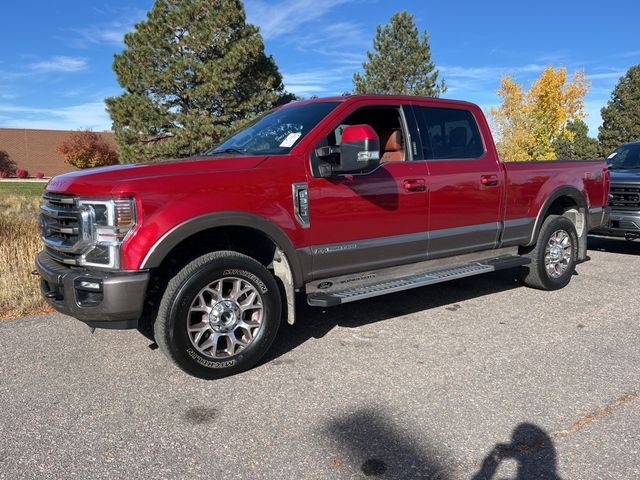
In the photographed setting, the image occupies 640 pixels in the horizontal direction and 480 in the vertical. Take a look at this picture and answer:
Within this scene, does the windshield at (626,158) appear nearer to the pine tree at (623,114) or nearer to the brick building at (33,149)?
the pine tree at (623,114)

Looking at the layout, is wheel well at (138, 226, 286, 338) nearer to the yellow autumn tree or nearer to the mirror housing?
the mirror housing

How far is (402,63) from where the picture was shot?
30703mm

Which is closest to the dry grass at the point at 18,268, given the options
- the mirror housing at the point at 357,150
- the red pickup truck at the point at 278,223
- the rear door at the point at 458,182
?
the red pickup truck at the point at 278,223

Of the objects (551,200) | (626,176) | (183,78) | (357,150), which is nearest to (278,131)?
(357,150)

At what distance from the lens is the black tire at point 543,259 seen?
18.7 feet

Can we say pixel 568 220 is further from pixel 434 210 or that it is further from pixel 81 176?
pixel 81 176

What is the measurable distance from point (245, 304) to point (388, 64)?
29751 mm

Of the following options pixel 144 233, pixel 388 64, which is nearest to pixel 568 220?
pixel 144 233

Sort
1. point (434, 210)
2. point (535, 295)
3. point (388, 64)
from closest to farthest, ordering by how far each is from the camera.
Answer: point (434, 210), point (535, 295), point (388, 64)

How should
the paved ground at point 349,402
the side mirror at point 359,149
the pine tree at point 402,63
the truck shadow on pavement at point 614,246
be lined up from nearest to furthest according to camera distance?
the paved ground at point 349,402 < the side mirror at point 359,149 < the truck shadow on pavement at point 614,246 < the pine tree at point 402,63

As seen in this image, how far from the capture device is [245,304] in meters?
3.71

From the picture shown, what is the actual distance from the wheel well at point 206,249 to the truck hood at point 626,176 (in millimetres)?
6284

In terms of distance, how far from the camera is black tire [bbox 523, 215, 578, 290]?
5715mm

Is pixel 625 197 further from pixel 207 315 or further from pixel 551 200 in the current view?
pixel 207 315
